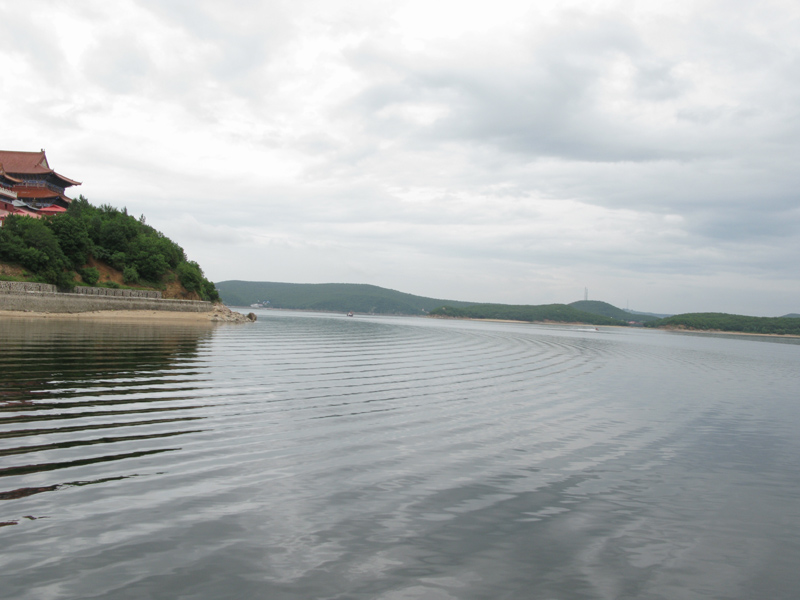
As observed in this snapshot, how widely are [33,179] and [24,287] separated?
1727 inches

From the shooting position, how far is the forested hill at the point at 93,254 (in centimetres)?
6262

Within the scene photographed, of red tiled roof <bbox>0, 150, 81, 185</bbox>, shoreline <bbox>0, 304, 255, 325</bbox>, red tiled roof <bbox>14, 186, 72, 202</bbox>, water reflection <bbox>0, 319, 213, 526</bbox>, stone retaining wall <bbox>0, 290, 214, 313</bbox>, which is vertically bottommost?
water reflection <bbox>0, 319, 213, 526</bbox>

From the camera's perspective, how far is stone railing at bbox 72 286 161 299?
67.9 meters

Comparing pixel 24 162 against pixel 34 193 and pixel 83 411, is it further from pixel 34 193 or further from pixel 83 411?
pixel 83 411

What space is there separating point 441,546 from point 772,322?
225 m

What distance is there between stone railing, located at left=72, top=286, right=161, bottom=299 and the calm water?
56949mm

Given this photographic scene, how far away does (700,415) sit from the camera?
18359mm

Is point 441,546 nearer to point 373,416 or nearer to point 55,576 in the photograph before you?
point 55,576

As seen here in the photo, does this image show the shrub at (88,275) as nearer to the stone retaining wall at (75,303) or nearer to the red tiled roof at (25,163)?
the stone retaining wall at (75,303)

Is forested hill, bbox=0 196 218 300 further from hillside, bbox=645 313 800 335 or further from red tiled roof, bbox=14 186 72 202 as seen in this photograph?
hillside, bbox=645 313 800 335

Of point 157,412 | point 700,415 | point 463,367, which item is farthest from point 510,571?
point 463,367

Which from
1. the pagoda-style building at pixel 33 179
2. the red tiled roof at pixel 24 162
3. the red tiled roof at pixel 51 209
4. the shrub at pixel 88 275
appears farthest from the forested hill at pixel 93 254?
the red tiled roof at pixel 24 162

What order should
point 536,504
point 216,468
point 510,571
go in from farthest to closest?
point 216,468 → point 536,504 → point 510,571

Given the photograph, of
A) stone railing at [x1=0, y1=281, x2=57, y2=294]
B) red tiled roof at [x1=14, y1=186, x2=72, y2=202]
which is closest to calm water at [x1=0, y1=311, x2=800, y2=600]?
stone railing at [x1=0, y1=281, x2=57, y2=294]
